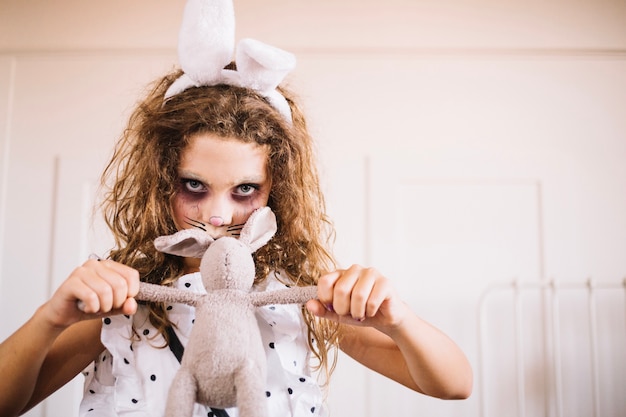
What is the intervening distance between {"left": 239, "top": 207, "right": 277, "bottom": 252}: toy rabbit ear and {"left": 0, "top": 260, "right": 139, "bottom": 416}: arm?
113mm

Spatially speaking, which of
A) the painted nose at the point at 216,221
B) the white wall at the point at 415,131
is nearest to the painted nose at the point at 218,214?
the painted nose at the point at 216,221

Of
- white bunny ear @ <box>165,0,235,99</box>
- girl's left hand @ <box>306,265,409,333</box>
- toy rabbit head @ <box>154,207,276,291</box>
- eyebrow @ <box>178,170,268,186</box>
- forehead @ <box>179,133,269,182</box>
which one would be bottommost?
girl's left hand @ <box>306,265,409,333</box>

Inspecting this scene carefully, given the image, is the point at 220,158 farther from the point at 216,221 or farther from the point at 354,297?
the point at 354,297

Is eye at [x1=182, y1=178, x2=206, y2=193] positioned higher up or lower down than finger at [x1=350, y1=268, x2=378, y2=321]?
higher up

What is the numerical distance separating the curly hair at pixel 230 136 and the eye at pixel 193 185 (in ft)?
0.08

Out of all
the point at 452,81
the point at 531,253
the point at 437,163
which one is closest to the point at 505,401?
the point at 531,253

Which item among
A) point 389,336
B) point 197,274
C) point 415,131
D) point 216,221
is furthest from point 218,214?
point 415,131

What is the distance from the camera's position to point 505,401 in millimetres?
1312

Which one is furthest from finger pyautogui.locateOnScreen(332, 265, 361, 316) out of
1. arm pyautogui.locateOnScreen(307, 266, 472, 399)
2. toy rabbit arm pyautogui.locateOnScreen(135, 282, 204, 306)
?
toy rabbit arm pyautogui.locateOnScreen(135, 282, 204, 306)

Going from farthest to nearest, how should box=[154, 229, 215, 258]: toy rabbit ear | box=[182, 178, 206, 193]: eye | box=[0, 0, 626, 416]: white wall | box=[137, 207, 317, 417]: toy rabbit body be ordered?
box=[0, 0, 626, 416]: white wall → box=[182, 178, 206, 193]: eye → box=[154, 229, 215, 258]: toy rabbit ear → box=[137, 207, 317, 417]: toy rabbit body

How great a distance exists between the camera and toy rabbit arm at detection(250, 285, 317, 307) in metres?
0.46

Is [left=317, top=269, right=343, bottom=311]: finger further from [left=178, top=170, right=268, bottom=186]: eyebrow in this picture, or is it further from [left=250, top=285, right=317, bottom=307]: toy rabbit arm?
[left=178, top=170, right=268, bottom=186]: eyebrow

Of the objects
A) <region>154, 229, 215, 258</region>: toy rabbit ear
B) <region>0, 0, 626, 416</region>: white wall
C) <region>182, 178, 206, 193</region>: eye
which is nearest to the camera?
<region>154, 229, 215, 258</region>: toy rabbit ear

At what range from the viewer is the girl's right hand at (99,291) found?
1.51 feet
